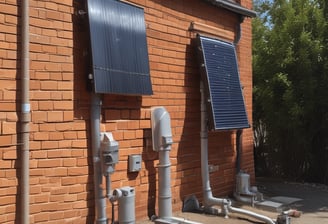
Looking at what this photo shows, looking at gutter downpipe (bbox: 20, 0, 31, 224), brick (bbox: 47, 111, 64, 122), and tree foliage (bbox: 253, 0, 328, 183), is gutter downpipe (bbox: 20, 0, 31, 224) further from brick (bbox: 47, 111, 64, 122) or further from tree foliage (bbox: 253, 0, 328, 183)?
Answer: tree foliage (bbox: 253, 0, 328, 183)

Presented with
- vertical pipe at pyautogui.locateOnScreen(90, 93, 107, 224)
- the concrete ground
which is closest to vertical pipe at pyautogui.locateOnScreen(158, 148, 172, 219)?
the concrete ground

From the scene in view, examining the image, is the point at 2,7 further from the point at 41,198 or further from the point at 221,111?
the point at 221,111

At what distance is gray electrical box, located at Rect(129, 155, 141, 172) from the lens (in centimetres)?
584

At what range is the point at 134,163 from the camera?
586cm

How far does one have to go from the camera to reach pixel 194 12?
726 cm

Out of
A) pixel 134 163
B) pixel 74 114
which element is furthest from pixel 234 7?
pixel 74 114

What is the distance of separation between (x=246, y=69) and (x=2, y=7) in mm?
5234

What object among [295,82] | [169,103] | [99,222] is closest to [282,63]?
[295,82]

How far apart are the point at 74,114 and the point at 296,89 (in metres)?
6.21

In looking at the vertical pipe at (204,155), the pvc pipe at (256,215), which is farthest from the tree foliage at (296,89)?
the pvc pipe at (256,215)

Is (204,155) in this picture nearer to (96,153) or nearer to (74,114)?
(96,153)

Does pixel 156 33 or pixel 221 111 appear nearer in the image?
pixel 156 33

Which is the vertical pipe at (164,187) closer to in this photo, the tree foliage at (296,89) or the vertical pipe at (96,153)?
the vertical pipe at (96,153)

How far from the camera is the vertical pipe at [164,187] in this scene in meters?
6.06
